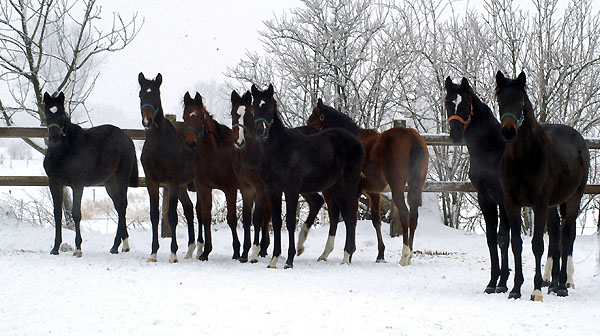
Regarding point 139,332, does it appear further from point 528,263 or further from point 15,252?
point 528,263

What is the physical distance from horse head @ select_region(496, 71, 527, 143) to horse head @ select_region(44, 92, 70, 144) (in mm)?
5274

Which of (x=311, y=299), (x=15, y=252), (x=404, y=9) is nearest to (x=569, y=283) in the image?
(x=311, y=299)

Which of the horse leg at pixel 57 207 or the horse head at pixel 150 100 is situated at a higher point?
the horse head at pixel 150 100

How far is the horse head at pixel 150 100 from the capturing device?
24.3ft

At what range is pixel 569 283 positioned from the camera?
6.25 metres

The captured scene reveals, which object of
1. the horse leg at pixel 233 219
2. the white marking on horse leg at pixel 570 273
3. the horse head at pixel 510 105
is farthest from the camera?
the horse leg at pixel 233 219

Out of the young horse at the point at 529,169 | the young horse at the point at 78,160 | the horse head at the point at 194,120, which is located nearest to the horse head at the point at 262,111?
the horse head at the point at 194,120

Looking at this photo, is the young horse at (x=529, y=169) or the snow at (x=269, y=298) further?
the young horse at (x=529, y=169)

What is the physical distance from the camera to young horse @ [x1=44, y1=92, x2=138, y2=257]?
7725 millimetres

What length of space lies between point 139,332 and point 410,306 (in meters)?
2.17

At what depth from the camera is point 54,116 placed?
7676 millimetres

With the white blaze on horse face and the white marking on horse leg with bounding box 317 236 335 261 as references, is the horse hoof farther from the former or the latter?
the white blaze on horse face

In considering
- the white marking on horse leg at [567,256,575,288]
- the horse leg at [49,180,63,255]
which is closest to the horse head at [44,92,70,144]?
the horse leg at [49,180,63,255]

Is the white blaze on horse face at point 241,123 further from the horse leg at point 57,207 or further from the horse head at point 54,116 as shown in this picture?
the horse leg at point 57,207
